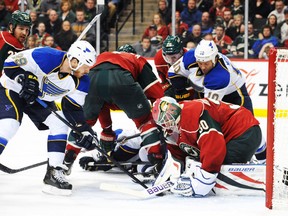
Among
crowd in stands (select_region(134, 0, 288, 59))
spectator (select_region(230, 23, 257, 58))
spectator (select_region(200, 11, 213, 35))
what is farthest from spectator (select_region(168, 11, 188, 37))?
spectator (select_region(230, 23, 257, 58))

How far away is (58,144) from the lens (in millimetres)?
4719

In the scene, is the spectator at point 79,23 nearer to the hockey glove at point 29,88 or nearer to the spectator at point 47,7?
the spectator at point 47,7

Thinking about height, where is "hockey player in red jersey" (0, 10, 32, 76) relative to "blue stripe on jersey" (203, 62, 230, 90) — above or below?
above

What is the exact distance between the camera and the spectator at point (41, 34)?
955 centimetres

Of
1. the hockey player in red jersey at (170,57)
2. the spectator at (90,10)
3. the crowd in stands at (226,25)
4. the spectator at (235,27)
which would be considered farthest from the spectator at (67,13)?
the hockey player in red jersey at (170,57)

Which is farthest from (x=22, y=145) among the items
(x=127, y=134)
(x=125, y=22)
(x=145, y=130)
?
(x=125, y=22)

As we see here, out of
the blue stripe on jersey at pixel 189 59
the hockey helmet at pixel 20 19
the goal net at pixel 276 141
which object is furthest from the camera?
the hockey helmet at pixel 20 19

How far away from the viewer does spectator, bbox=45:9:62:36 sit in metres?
9.62

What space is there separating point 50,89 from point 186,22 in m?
4.73

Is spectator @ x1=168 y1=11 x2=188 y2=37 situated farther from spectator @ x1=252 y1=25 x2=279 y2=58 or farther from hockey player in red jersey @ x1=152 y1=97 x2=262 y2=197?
hockey player in red jersey @ x1=152 y1=97 x2=262 y2=197

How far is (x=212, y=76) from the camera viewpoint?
17.7 ft

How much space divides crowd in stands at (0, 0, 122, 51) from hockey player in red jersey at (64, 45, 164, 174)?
3874 mm

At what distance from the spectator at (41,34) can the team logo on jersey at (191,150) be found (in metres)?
5.14

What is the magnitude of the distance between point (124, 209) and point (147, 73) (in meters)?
1.42
